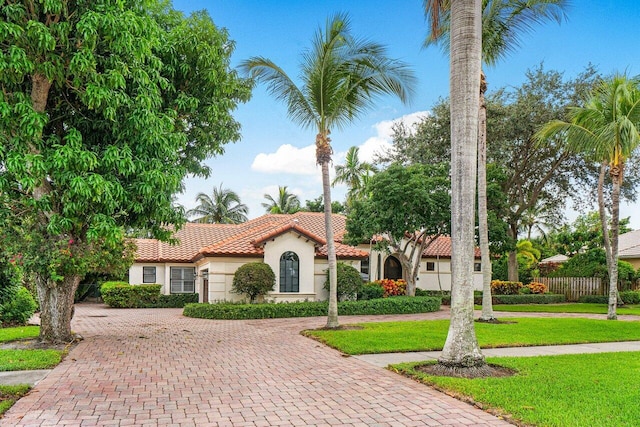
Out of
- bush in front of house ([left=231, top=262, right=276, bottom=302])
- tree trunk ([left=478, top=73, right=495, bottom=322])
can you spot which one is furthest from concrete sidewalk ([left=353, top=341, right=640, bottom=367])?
bush in front of house ([left=231, top=262, right=276, bottom=302])

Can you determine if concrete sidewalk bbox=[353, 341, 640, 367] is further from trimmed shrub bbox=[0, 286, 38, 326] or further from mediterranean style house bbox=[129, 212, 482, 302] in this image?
trimmed shrub bbox=[0, 286, 38, 326]

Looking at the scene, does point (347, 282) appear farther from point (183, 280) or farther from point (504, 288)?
point (504, 288)

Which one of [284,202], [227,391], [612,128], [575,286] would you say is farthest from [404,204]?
[284,202]

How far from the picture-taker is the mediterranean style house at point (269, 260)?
71.3ft

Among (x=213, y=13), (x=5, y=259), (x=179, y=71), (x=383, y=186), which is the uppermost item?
(x=213, y=13)

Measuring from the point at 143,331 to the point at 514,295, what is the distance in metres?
21.3

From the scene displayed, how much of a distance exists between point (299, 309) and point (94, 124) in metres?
11.1

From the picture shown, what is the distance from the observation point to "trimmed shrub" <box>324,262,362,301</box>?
21812 millimetres

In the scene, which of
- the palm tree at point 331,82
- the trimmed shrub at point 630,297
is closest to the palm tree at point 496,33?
the palm tree at point 331,82

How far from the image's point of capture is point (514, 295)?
2858cm

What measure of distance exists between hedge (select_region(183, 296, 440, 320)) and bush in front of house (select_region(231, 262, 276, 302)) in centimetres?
116

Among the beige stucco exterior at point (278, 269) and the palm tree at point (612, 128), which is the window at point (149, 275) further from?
the palm tree at point (612, 128)

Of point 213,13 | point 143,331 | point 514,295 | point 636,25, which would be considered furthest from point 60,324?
point 514,295

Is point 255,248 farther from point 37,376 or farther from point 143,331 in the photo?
point 37,376
